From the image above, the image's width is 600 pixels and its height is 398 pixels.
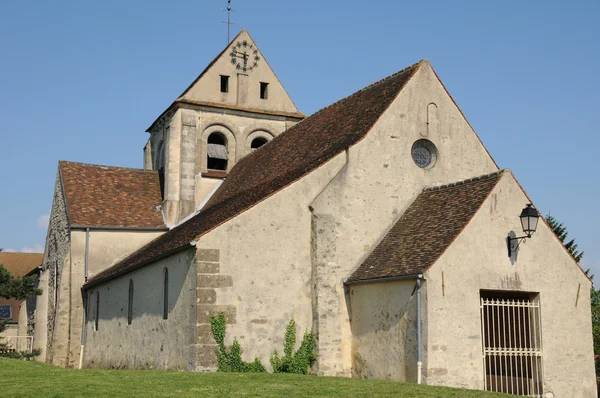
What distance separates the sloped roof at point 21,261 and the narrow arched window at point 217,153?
29.4 meters

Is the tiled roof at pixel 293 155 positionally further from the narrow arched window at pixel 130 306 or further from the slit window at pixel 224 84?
the slit window at pixel 224 84

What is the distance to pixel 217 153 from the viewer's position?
29734mm

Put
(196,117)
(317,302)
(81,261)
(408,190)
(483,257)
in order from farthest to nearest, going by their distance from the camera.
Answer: (196,117) < (81,261) < (408,190) < (317,302) < (483,257)

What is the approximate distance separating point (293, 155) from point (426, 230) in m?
6.63

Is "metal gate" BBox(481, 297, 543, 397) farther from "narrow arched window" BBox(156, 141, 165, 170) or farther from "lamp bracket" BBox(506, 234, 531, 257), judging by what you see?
"narrow arched window" BBox(156, 141, 165, 170)

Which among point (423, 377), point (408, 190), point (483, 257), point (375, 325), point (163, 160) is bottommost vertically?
point (423, 377)

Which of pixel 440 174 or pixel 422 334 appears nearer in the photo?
pixel 422 334

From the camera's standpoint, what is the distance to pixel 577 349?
1769 centimetres

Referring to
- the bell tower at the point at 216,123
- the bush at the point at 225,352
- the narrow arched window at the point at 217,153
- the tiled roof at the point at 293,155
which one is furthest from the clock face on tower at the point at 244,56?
the bush at the point at 225,352

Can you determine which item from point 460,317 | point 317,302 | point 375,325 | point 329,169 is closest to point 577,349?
point 460,317

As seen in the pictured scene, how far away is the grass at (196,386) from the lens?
Answer: 497 inches

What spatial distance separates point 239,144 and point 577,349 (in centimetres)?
1646

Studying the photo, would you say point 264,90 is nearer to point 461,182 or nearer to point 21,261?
point 461,182

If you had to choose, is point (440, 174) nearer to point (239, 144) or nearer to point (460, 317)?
point (460, 317)
